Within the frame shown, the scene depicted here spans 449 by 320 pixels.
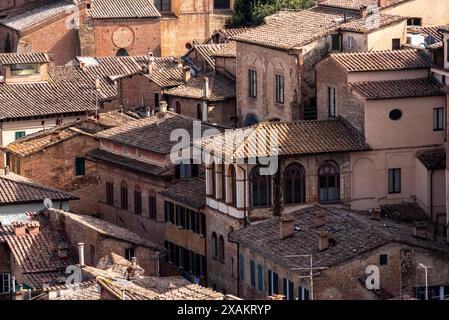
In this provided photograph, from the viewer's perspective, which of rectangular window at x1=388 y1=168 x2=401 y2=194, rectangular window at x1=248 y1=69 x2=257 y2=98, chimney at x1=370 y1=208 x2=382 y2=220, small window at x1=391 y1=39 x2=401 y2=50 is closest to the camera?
chimney at x1=370 y1=208 x2=382 y2=220

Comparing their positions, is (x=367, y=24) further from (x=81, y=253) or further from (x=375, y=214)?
(x=81, y=253)

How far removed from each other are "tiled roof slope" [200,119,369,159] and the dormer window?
22213mm


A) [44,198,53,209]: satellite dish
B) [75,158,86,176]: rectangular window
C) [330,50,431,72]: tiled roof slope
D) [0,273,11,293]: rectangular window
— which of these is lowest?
[0,273,11,293]: rectangular window

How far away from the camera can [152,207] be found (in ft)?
205

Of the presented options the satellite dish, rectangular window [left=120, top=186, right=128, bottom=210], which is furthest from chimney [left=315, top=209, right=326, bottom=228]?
rectangular window [left=120, top=186, right=128, bottom=210]

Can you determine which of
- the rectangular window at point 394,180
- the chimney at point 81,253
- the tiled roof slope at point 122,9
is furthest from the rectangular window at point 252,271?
the tiled roof slope at point 122,9

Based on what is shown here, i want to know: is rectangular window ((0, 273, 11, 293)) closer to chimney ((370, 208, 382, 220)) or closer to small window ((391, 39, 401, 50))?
chimney ((370, 208, 382, 220))

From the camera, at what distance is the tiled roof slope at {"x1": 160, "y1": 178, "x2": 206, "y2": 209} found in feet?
193

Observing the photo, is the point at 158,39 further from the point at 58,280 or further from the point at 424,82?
the point at 58,280

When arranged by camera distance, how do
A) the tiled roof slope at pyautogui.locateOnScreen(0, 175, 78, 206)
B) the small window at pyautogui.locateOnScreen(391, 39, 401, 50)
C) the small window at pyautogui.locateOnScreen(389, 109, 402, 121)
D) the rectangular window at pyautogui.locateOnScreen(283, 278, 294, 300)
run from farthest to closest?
the small window at pyautogui.locateOnScreen(391, 39, 401, 50) → the tiled roof slope at pyautogui.locateOnScreen(0, 175, 78, 206) → the small window at pyautogui.locateOnScreen(389, 109, 402, 121) → the rectangular window at pyautogui.locateOnScreen(283, 278, 294, 300)

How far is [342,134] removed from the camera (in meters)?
57.5

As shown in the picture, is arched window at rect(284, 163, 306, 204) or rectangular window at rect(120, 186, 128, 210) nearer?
arched window at rect(284, 163, 306, 204)

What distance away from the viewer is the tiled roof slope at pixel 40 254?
5325 cm
